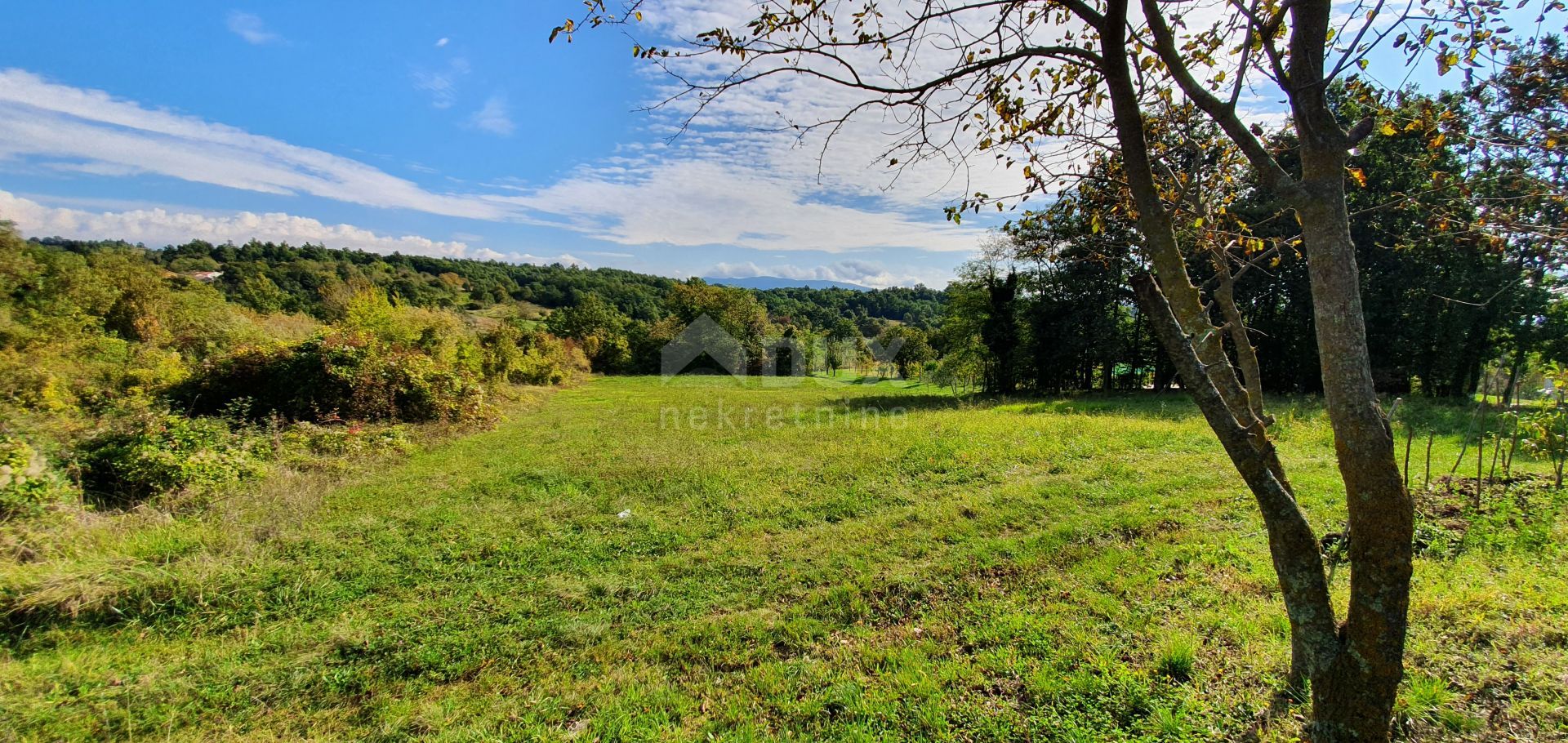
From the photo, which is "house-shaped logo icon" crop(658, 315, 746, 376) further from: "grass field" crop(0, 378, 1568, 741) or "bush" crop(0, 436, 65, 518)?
"bush" crop(0, 436, 65, 518)

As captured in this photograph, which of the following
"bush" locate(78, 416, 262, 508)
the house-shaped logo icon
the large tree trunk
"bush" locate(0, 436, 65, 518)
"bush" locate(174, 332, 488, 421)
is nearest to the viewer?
the large tree trunk

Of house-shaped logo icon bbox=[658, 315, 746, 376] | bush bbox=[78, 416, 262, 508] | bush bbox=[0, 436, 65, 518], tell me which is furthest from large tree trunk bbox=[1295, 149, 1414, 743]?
house-shaped logo icon bbox=[658, 315, 746, 376]

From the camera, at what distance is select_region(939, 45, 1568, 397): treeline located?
2832 mm

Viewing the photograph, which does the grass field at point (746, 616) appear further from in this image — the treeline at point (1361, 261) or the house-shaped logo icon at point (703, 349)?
the house-shaped logo icon at point (703, 349)

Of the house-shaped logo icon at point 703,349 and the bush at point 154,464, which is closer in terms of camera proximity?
the bush at point 154,464

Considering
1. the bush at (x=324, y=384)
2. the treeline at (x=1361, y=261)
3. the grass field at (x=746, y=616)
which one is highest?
the treeline at (x=1361, y=261)

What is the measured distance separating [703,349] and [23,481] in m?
29.8

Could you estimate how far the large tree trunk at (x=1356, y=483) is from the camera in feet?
5.79

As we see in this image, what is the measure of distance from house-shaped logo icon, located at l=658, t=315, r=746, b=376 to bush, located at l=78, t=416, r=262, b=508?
26.9m

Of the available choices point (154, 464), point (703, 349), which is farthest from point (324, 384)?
point (703, 349)

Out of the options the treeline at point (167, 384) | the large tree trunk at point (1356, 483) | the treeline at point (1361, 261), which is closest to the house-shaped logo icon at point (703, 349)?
the treeline at point (1361, 261)

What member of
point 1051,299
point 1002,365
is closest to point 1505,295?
point 1051,299

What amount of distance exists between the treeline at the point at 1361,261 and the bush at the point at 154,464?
9781 millimetres

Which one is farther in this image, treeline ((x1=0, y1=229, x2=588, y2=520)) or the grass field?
treeline ((x1=0, y1=229, x2=588, y2=520))
